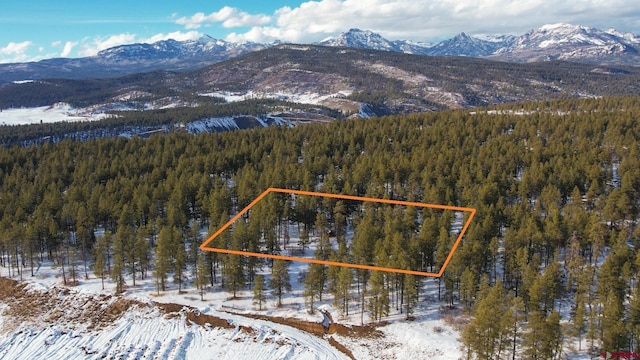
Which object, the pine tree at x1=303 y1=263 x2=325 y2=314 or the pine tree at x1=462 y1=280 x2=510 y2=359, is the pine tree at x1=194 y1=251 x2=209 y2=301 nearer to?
the pine tree at x1=303 y1=263 x2=325 y2=314

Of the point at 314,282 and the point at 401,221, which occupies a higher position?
the point at 401,221

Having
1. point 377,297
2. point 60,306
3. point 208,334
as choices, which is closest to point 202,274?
point 208,334

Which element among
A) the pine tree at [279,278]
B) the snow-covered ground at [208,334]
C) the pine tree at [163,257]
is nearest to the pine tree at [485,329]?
the snow-covered ground at [208,334]

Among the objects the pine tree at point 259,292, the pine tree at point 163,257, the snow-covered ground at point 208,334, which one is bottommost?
the snow-covered ground at point 208,334

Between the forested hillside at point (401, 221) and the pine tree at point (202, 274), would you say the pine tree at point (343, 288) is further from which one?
the pine tree at point (202, 274)

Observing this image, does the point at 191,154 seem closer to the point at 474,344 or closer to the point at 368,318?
the point at 368,318

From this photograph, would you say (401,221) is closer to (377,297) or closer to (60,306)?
(377,297)

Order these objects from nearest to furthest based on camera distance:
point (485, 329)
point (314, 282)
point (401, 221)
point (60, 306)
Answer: point (485, 329) < point (314, 282) < point (60, 306) < point (401, 221)

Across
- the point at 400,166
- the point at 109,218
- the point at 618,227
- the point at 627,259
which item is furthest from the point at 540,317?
the point at 109,218

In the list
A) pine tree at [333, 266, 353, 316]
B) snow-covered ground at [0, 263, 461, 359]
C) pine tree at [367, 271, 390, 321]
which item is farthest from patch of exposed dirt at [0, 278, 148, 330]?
pine tree at [367, 271, 390, 321]
